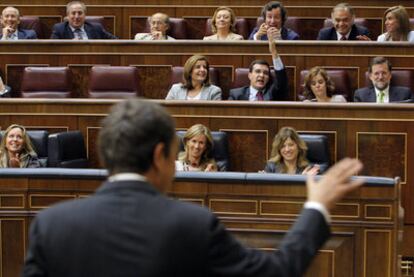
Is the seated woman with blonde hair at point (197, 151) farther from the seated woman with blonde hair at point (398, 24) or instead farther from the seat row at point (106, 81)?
the seated woman with blonde hair at point (398, 24)

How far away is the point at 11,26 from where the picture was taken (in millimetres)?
5297

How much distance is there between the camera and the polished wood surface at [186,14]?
554cm

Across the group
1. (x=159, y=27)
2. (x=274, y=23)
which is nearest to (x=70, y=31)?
(x=159, y=27)

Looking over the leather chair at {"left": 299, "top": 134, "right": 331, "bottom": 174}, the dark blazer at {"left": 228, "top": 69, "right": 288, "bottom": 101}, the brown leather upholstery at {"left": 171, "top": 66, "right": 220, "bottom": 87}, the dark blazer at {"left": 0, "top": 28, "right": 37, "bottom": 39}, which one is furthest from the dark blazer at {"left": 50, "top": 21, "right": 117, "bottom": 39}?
the leather chair at {"left": 299, "top": 134, "right": 331, "bottom": 174}

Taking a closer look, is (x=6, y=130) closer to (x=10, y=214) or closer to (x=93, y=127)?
(x=93, y=127)

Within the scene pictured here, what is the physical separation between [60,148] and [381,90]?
1457 millimetres

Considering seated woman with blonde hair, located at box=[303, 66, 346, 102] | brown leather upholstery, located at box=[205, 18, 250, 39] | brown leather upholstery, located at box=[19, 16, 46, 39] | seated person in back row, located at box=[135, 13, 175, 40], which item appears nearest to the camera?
seated woman with blonde hair, located at box=[303, 66, 346, 102]

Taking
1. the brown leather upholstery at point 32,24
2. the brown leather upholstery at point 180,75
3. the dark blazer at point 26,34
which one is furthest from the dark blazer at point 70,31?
the brown leather upholstery at point 180,75

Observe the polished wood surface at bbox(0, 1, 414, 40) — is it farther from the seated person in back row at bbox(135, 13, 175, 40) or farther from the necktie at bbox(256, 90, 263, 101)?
the necktie at bbox(256, 90, 263, 101)

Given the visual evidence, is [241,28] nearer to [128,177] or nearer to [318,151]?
[318,151]

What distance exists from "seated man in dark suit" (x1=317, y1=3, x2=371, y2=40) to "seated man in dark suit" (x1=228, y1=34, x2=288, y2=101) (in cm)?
66

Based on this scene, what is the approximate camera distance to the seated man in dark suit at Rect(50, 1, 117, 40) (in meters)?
5.30

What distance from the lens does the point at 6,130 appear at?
4.01 m

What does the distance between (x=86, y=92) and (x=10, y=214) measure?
1.99 m
